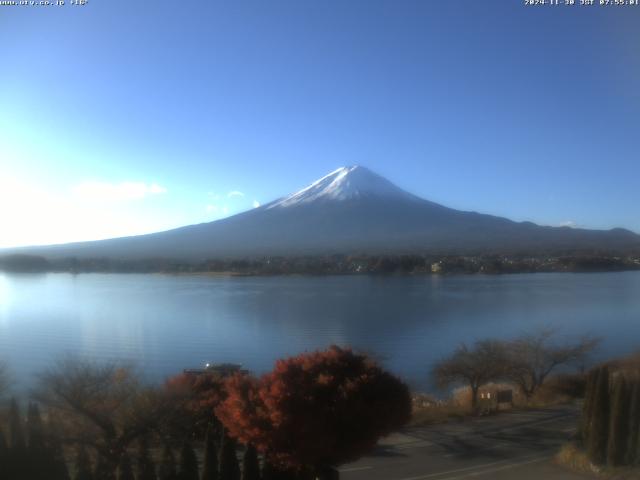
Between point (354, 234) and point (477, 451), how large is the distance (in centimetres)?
4517

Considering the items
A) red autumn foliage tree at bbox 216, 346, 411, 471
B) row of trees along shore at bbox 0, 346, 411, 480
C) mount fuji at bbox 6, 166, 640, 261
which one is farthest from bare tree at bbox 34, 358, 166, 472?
mount fuji at bbox 6, 166, 640, 261

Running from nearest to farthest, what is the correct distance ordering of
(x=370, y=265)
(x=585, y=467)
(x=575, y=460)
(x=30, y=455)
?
1. (x=30, y=455)
2. (x=585, y=467)
3. (x=575, y=460)
4. (x=370, y=265)

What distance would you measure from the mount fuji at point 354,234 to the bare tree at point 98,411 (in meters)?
33.8

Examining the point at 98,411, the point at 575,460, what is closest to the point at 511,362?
the point at 575,460

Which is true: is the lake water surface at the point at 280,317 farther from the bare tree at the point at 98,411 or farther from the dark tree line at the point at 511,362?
the bare tree at the point at 98,411

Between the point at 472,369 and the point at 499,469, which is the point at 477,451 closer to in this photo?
the point at 499,469

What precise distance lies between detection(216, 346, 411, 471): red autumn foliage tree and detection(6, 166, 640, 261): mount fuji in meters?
34.8

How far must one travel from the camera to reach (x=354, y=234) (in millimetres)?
52500

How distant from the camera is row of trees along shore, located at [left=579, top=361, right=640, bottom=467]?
597cm

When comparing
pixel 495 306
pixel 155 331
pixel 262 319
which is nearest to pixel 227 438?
pixel 155 331

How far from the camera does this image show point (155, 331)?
15344 mm

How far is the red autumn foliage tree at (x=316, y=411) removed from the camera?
4926 millimetres

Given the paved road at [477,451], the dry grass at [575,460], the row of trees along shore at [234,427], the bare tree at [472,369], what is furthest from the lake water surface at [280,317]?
the dry grass at [575,460]

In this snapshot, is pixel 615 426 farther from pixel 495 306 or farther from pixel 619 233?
pixel 619 233
